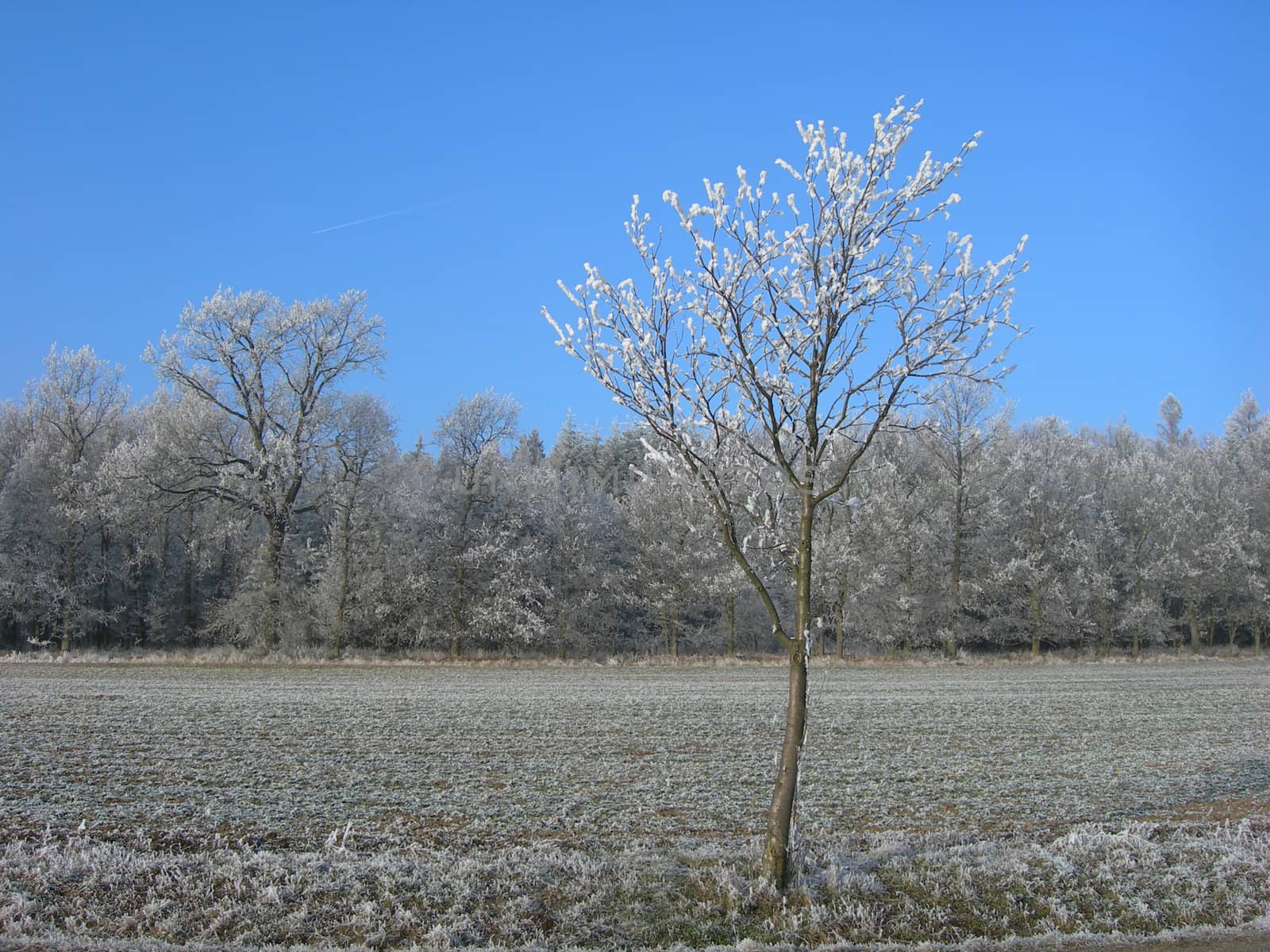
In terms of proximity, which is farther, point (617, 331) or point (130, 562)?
point (130, 562)

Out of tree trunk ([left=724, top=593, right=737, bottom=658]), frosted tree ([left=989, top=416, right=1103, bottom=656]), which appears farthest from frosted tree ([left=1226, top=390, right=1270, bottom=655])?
tree trunk ([left=724, top=593, right=737, bottom=658])

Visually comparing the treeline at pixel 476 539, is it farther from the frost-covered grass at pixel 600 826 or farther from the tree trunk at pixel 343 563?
the frost-covered grass at pixel 600 826

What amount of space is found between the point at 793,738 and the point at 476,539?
3661 centimetres

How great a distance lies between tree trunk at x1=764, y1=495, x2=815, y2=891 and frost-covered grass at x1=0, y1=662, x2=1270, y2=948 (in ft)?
0.91

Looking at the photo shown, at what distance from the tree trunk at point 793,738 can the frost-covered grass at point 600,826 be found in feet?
0.91

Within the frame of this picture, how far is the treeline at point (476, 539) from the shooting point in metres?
36.9

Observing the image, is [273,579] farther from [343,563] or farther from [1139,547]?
[1139,547]

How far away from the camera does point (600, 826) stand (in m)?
9.33

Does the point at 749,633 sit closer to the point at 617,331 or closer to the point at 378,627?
the point at 378,627

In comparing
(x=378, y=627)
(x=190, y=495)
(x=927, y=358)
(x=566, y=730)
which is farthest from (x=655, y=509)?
(x=927, y=358)

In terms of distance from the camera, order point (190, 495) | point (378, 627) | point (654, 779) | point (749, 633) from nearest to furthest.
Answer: point (654, 779) → point (190, 495) → point (378, 627) → point (749, 633)

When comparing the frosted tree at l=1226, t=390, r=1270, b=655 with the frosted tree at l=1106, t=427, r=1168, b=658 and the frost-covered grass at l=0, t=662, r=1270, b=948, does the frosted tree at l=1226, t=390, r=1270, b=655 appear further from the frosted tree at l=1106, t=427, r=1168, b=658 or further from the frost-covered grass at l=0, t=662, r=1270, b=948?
the frost-covered grass at l=0, t=662, r=1270, b=948

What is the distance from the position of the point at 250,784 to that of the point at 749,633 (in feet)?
137

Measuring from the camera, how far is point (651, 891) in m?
7.17
